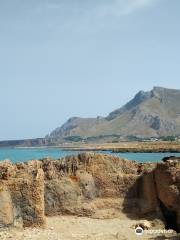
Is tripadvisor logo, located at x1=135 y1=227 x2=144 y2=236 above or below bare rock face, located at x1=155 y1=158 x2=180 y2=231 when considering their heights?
below

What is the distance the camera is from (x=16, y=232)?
15.1 metres

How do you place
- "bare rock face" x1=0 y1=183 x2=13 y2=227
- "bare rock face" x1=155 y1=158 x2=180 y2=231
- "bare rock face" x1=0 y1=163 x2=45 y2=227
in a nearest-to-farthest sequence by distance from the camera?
"bare rock face" x1=0 y1=183 x2=13 y2=227
"bare rock face" x1=0 y1=163 x2=45 y2=227
"bare rock face" x1=155 y1=158 x2=180 y2=231

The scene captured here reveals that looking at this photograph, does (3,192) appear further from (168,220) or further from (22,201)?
(168,220)

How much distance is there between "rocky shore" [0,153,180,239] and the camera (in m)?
15.9

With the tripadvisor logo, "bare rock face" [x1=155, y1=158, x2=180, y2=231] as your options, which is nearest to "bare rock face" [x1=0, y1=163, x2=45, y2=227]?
the tripadvisor logo

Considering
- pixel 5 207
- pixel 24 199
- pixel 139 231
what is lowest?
pixel 139 231

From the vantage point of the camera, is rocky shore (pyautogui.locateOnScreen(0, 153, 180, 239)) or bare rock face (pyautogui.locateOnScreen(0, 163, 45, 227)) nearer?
bare rock face (pyautogui.locateOnScreen(0, 163, 45, 227))

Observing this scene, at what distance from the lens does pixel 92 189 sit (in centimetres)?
1898

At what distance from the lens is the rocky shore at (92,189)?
15867 mm

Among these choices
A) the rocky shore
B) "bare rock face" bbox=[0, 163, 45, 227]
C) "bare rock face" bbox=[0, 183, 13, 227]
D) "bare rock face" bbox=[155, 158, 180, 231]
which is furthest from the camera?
"bare rock face" bbox=[155, 158, 180, 231]

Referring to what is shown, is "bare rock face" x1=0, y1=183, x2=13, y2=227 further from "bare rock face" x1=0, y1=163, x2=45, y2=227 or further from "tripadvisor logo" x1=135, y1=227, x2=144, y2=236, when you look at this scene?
"tripadvisor logo" x1=135, y1=227, x2=144, y2=236

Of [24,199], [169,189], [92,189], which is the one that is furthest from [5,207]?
[169,189]

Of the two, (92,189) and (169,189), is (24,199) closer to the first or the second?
(92,189)

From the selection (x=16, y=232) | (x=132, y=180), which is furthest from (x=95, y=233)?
(x=132, y=180)
